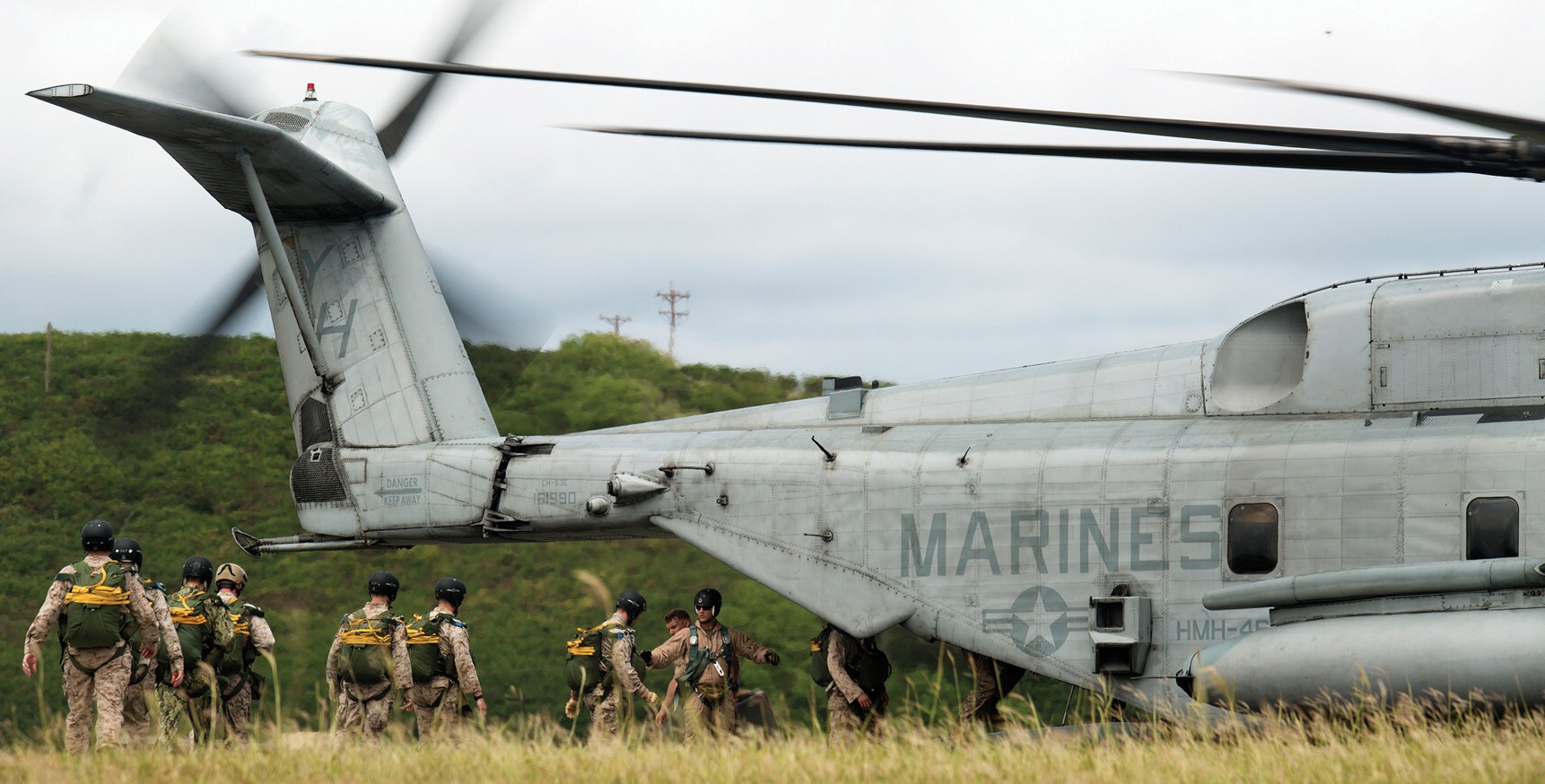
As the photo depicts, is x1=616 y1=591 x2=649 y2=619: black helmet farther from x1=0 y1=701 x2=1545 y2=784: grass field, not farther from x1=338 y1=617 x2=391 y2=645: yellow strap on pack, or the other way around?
x1=0 y1=701 x2=1545 y2=784: grass field

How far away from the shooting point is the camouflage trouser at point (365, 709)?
1119cm

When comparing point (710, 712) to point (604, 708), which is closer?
point (710, 712)

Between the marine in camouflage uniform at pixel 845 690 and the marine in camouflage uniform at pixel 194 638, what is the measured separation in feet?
15.5

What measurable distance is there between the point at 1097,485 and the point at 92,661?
22.5 ft

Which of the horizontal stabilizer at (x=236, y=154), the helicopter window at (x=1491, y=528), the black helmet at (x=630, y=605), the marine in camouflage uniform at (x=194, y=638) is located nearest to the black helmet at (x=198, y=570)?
the marine in camouflage uniform at (x=194, y=638)

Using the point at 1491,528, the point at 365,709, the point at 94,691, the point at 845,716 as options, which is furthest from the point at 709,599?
the point at 1491,528

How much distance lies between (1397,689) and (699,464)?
569cm

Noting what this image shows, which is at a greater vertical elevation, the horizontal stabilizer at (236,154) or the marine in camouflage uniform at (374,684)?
the horizontal stabilizer at (236,154)

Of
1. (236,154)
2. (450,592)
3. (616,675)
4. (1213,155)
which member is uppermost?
(236,154)

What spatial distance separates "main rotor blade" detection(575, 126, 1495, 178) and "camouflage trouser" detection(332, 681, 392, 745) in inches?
247

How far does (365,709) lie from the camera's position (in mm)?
11258

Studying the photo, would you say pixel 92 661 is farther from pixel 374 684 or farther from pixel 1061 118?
pixel 1061 118

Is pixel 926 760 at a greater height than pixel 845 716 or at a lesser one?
greater

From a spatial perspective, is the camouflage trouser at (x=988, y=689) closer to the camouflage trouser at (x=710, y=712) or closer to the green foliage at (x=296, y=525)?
the camouflage trouser at (x=710, y=712)
